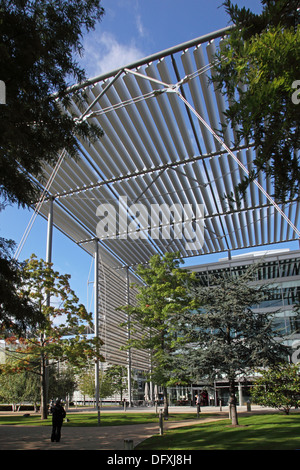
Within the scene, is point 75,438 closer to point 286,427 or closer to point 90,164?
point 286,427

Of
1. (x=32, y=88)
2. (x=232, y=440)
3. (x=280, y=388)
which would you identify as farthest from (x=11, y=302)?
(x=280, y=388)

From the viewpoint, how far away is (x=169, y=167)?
2283cm

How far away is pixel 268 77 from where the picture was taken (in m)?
4.37

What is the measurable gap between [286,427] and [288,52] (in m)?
12.1

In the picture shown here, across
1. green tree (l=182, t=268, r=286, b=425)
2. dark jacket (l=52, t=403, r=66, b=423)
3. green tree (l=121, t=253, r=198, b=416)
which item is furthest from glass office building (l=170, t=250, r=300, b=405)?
dark jacket (l=52, t=403, r=66, b=423)

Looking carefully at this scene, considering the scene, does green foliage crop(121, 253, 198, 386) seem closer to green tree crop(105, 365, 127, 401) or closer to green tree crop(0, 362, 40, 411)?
green tree crop(0, 362, 40, 411)

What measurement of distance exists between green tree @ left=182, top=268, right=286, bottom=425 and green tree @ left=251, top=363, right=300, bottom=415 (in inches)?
163

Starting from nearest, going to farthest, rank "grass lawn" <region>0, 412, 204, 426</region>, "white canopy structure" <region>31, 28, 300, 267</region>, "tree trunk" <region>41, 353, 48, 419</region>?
"white canopy structure" <region>31, 28, 300, 267</region>
"grass lawn" <region>0, 412, 204, 426</region>
"tree trunk" <region>41, 353, 48, 419</region>

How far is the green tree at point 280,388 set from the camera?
59.8 ft

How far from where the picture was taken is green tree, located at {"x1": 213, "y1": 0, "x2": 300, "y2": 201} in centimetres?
418

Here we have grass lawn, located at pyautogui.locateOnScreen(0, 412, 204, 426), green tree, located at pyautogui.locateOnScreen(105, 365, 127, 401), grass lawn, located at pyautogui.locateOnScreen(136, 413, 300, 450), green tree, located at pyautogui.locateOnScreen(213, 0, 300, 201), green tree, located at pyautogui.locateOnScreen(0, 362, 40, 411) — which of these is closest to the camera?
green tree, located at pyautogui.locateOnScreen(213, 0, 300, 201)

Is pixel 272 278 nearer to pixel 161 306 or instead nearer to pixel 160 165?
pixel 161 306

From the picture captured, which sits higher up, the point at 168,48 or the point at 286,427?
the point at 168,48
